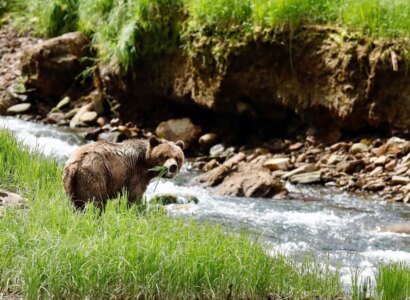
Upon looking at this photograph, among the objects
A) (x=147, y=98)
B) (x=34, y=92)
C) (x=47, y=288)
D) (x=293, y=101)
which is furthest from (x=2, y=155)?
(x=34, y=92)

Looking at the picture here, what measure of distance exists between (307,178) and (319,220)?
2.14 meters

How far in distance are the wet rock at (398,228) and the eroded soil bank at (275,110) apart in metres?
1.51

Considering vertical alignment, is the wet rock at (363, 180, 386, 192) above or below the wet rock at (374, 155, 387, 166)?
below

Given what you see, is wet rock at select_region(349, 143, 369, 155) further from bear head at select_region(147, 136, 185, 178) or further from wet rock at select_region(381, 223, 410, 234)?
bear head at select_region(147, 136, 185, 178)

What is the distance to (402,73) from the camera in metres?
11.3

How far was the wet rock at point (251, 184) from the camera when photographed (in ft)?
33.7

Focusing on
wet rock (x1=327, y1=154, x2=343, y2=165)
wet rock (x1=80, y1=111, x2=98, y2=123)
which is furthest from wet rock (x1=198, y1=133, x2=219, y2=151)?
wet rock (x1=80, y1=111, x2=98, y2=123)

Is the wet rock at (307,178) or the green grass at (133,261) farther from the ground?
the green grass at (133,261)

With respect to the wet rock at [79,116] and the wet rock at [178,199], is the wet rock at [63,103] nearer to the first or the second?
the wet rock at [79,116]

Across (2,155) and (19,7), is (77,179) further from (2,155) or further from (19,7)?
(19,7)

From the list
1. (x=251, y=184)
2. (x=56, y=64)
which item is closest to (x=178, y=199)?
(x=251, y=184)

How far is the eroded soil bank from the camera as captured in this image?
11102 mm

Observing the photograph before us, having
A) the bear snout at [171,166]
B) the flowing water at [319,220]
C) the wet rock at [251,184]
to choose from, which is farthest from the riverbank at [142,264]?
the wet rock at [251,184]

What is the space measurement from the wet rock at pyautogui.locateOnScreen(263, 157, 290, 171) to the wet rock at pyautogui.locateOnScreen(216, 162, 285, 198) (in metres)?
0.81
